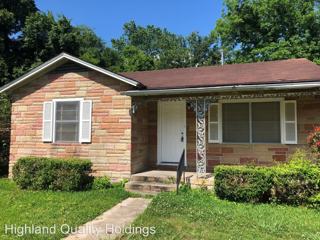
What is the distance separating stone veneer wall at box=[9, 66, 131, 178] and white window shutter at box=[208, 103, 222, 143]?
2627 millimetres

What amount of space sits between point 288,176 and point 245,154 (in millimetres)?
2605

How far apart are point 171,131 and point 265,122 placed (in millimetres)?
3046

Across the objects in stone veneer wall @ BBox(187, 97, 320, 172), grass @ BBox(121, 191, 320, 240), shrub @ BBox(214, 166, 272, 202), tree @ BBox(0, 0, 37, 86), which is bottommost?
grass @ BBox(121, 191, 320, 240)

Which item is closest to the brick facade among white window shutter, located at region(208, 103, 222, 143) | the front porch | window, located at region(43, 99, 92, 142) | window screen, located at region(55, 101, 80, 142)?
the front porch

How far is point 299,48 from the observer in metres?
21.4

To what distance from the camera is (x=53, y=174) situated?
27.9 ft

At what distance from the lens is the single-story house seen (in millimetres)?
8953

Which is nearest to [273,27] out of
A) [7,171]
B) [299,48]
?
[299,48]

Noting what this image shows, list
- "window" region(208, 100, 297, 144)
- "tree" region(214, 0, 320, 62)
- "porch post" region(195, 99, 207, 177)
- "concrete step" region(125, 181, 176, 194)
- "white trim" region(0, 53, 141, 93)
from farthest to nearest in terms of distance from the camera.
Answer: "tree" region(214, 0, 320, 62) < "white trim" region(0, 53, 141, 93) < "window" region(208, 100, 297, 144) < "porch post" region(195, 99, 207, 177) < "concrete step" region(125, 181, 176, 194)

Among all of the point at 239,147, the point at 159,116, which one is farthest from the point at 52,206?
the point at 239,147

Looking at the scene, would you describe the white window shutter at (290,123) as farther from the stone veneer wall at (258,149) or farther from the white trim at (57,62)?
the white trim at (57,62)

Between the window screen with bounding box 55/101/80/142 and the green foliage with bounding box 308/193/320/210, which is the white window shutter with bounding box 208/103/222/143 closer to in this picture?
the green foliage with bounding box 308/193/320/210

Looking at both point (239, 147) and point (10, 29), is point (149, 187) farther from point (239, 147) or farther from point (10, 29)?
point (10, 29)

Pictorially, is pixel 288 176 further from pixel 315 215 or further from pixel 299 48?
pixel 299 48
